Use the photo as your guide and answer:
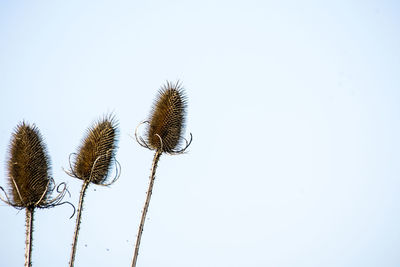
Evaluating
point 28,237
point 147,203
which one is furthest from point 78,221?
point 147,203

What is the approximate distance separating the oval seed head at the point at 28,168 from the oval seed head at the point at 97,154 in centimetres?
96

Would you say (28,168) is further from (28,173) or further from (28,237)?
(28,237)

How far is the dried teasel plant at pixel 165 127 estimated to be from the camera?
23.3m

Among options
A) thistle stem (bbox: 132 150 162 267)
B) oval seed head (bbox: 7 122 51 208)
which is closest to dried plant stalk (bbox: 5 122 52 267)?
oval seed head (bbox: 7 122 51 208)

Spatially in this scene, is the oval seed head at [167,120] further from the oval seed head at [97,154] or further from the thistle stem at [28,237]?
the thistle stem at [28,237]

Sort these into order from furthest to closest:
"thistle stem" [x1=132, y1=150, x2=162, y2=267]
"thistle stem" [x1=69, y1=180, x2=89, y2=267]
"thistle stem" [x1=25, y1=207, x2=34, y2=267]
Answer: "thistle stem" [x1=132, y1=150, x2=162, y2=267] < "thistle stem" [x1=69, y1=180, x2=89, y2=267] < "thistle stem" [x1=25, y1=207, x2=34, y2=267]

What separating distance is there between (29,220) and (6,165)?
176 centimetres

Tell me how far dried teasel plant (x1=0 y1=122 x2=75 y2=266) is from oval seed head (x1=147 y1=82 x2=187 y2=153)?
3.01 metres

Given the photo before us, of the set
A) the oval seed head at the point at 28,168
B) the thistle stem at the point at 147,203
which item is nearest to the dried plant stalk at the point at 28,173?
the oval seed head at the point at 28,168

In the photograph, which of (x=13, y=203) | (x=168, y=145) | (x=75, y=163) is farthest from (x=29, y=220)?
(x=168, y=145)

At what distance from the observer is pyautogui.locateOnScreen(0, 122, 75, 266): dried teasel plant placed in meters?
21.7

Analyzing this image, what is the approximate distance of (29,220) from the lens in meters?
21.6

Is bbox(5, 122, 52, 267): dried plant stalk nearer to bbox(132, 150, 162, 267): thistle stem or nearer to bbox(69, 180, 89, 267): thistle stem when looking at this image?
bbox(69, 180, 89, 267): thistle stem

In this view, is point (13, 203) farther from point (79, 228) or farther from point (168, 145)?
point (168, 145)
